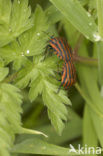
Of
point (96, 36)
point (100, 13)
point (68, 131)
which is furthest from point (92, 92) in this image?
point (100, 13)

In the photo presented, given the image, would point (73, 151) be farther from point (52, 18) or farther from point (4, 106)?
point (52, 18)

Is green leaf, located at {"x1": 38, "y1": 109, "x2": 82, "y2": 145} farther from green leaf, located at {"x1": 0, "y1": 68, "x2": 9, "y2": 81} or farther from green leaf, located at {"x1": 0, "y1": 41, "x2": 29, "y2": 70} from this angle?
green leaf, located at {"x1": 0, "y1": 68, "x2": 9, "y2": 81}

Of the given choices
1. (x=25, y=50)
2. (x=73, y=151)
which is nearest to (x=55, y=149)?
(x=73, y=151)

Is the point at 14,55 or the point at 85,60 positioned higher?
the point at 14,55

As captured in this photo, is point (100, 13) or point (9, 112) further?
point (100, 13)

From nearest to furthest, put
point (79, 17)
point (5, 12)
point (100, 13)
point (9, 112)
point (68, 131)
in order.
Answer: point (9, 112)
point (5, 12)
point (100, 13)
point (79, 17)
point (68, 131)

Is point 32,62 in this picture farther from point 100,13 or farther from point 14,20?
point 100,13

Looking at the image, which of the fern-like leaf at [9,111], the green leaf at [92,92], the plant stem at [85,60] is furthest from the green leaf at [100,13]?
the fern-like leaf at [9,111]
